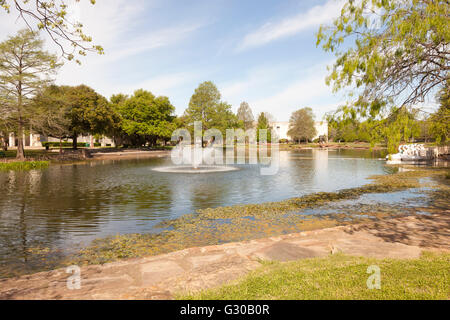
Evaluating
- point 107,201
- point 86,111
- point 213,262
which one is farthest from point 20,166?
point 213,262

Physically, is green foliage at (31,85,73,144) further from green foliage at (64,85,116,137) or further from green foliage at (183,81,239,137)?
green foliage at (183,81,239,137)

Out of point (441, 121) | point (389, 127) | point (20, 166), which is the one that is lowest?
point (20, 166)

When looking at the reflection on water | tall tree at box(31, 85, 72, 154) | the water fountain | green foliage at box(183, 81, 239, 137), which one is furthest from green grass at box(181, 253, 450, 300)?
green foliage at box(183, 81, 239, 137)

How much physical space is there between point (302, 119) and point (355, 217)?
103 metres

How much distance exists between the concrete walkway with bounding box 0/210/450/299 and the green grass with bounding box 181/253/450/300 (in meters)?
0.46

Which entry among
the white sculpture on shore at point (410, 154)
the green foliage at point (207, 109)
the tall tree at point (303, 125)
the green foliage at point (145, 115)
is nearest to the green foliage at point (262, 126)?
the tall tree at point (303, 125)

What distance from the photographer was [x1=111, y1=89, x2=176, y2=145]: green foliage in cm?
6775

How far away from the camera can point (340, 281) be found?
4801 mm

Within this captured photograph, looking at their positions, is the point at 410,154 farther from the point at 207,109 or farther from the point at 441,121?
the point at 207,109

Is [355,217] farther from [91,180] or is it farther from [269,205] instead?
[91,180]

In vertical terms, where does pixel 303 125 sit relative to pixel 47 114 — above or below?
above

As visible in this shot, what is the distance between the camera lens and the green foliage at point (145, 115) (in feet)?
222

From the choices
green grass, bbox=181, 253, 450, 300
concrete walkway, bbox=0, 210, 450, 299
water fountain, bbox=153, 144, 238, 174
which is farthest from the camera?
water fountain, bbox=153, 144, 238, 174

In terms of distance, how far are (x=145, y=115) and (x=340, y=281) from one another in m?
68.7
